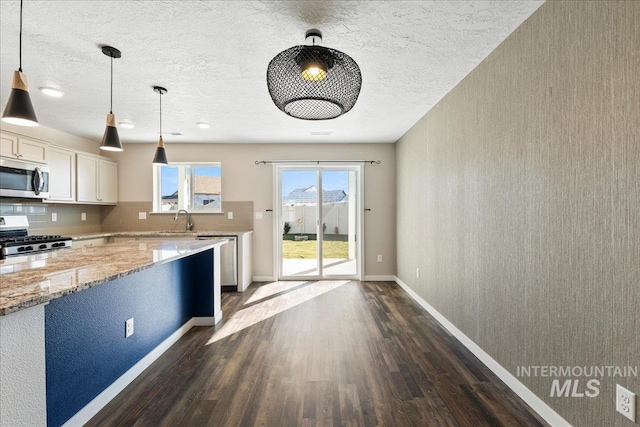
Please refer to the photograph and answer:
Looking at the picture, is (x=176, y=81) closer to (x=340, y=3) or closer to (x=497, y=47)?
(x=340, y=3)

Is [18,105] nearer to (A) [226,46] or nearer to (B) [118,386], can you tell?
(A) [226,46]

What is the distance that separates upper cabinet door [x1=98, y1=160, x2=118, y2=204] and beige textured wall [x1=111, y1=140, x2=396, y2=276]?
9 centimetres

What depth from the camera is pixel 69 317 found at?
5.21ft

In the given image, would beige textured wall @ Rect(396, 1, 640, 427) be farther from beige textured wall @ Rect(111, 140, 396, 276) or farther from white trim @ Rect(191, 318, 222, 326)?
white trim @ Rect(191, 318, 222, 326)

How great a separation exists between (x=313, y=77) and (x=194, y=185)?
393cm

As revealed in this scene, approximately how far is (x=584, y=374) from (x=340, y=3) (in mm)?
2360

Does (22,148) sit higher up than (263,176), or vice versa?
(22,148)

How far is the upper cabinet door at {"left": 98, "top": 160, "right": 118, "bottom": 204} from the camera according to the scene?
4680mm

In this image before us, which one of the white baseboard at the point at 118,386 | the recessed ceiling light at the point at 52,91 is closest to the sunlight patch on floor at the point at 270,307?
the white baseboard at the point at 118,386

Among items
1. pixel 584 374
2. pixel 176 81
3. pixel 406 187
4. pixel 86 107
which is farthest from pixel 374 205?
pixel 86 107

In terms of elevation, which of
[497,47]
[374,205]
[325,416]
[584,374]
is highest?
[497,47]

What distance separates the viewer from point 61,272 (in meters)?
1.43

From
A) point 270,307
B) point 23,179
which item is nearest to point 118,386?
point 270,307

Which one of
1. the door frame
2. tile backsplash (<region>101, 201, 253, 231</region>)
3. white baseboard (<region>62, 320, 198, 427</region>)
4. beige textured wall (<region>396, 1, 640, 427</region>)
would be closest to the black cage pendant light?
beige textured wall (<region>396, 1, 640, 427</region>)
